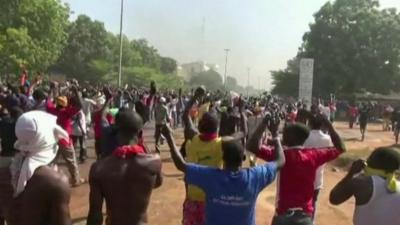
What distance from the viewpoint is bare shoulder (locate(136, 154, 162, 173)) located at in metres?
4.02

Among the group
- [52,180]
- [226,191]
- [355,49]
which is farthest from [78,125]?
[355,49]

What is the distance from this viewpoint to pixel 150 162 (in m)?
4.05

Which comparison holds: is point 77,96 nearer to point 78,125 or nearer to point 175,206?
point 175,206

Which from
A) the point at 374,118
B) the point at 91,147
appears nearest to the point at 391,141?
the point at 91,147

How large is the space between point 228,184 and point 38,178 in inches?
48.8

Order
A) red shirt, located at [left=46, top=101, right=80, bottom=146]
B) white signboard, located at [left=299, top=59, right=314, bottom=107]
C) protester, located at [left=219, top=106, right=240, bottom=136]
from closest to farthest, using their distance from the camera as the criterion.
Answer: red shirt, located at [left=46, top=101, right=80, bottom=146] → protester, located at [left=219, top=106, right=240, bottom=136] → white signboard, located at [left=299, top=59, right=314, bottom=107]

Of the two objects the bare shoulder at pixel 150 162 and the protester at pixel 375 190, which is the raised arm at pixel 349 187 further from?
the bare shoulder at pixel 150 162

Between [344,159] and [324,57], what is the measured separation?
106 feet

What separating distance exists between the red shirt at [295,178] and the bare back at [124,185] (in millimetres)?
1247

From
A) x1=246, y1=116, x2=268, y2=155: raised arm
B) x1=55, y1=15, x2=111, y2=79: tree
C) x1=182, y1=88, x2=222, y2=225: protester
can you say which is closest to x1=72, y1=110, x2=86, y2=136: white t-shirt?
x1=182, y1=88, x2=222, y2=225: protester

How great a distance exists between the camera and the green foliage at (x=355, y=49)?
45.9 m

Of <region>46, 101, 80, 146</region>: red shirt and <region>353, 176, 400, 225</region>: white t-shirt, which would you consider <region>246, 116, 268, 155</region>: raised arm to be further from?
<region>46, 101, 80, 146</region>: red shirt

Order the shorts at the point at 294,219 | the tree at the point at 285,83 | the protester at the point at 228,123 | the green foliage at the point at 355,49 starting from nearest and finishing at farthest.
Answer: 1. the shorts at the point at 294,219
2. the protester at the point at 228,123
3. the green foliage at the point at 355,49
4. the tree at the point at 285,83

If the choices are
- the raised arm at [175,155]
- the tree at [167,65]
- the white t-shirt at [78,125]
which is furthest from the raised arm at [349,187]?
the tree at [167,65]
